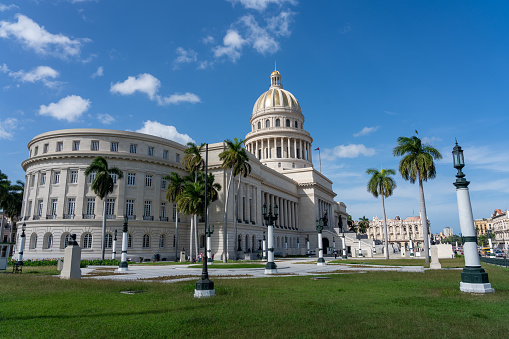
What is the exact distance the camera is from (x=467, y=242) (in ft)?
51.2

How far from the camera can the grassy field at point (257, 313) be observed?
8.50 meters

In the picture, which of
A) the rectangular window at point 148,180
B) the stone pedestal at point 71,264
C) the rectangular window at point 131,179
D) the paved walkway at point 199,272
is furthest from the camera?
the rectangular window at point 148,180

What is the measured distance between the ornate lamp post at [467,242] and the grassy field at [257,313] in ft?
2.08

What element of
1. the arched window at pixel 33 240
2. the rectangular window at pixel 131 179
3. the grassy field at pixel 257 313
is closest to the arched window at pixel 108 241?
the rectangular window at pixel 131 179

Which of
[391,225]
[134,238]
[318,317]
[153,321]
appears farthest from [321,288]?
[391,225]

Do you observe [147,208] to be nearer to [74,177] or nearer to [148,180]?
[148,180]

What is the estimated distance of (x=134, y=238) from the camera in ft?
169

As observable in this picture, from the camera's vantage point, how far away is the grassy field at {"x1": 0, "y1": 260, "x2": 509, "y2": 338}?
850 cm

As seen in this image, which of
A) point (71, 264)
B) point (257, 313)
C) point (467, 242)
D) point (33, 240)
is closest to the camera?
point (257, 313)

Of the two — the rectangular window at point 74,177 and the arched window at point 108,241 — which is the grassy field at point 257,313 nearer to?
the arched window at point 108,241

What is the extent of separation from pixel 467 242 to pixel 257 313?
10599 millimetres

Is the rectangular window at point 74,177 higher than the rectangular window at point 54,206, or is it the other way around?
the rectangular window at point 74,177

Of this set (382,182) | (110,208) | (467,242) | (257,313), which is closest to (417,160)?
(382,182)

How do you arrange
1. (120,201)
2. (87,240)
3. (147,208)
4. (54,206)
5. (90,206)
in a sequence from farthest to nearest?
1. (147,208)
2. (120,201)
3. (54,206)
4. (90,206)
5. (87,240)
